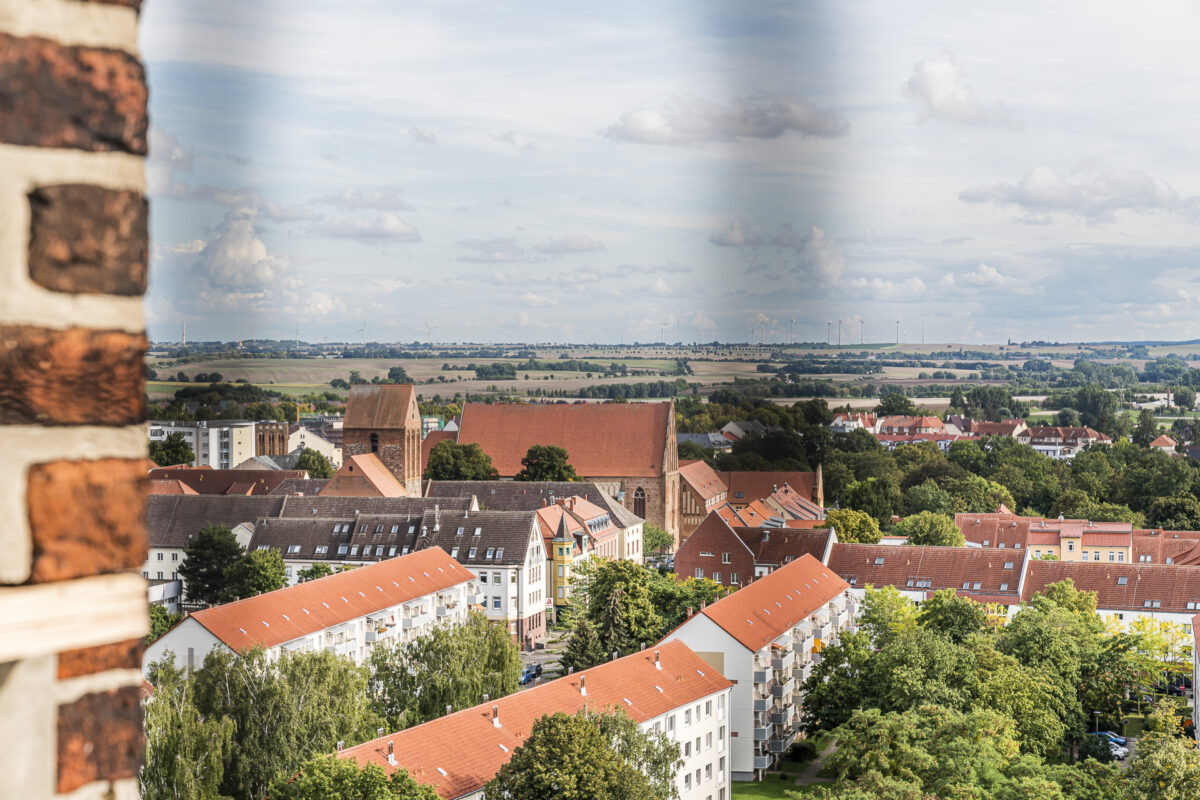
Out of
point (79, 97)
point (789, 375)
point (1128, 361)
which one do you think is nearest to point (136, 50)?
point (79, 97)

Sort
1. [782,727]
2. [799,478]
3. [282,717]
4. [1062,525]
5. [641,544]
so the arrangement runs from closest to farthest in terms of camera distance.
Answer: [282,717]
[782,727]
[1062,525]
[641,544]
[799,478]

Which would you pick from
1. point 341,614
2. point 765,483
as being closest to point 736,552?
point 341,614

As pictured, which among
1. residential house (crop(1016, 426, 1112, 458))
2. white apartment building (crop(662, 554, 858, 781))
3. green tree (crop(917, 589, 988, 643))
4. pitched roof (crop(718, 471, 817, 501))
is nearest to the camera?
white apartment building (crop(662, 554, 858, 781))

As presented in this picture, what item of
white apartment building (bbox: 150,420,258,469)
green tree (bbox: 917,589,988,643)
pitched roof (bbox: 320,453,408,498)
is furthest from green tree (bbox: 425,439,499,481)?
green tree (bbox: 917,589,988,643)

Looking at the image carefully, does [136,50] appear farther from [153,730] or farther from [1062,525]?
[1062,525]

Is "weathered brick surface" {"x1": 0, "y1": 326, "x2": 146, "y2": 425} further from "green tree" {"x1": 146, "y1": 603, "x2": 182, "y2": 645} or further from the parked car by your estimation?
the parked car

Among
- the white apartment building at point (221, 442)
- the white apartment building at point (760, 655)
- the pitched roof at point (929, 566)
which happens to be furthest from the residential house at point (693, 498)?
the white apartment building at point (221, 442)

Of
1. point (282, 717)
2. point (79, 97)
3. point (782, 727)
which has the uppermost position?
point (79, 97)
